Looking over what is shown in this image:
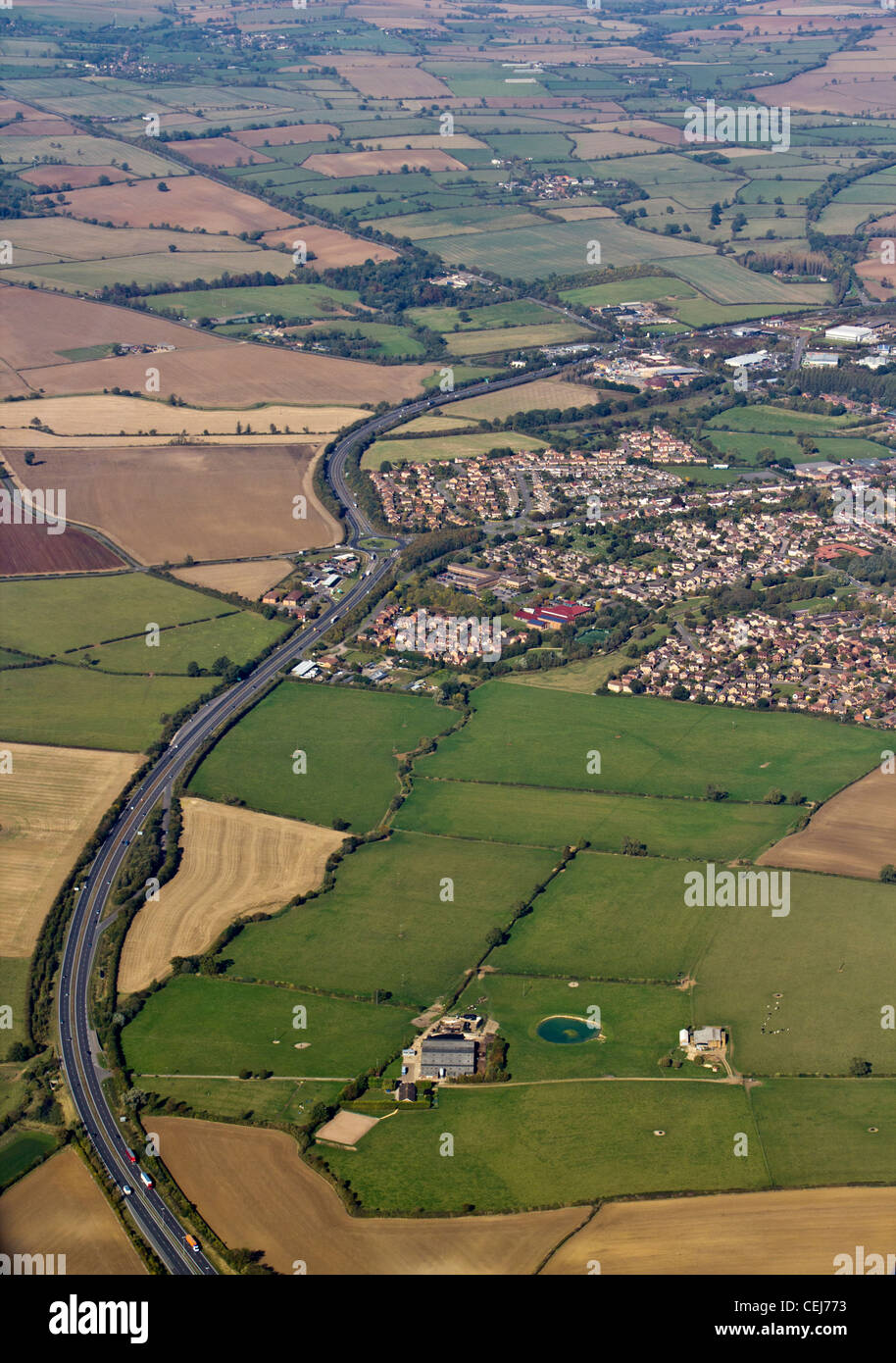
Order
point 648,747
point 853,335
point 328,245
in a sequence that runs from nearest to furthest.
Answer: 1. point 648,747
2. point 853,335
3. point 328,245

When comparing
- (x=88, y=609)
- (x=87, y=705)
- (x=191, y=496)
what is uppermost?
(x=191, y=496)

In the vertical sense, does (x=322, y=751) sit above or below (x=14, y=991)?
above

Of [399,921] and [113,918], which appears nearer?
[399,921]

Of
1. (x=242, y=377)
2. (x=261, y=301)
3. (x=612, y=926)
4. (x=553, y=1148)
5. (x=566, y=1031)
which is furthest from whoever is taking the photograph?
(x=261, y=301)

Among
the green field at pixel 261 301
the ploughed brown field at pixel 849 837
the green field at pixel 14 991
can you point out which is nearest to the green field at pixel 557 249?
the green field at pixel 261 301

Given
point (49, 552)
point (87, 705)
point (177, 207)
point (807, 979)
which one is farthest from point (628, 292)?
point (807, 979)

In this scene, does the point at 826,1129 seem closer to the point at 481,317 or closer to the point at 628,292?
the point at 481,317

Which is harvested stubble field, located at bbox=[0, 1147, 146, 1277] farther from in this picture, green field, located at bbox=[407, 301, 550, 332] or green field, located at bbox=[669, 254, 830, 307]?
green field, located at bbox=[669, 254, 830, 307]

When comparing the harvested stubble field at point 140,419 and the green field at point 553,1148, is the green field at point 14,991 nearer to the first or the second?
the green field at point 553,1148
